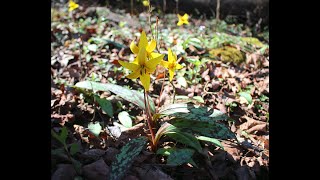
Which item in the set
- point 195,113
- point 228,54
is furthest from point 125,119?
point 228,54

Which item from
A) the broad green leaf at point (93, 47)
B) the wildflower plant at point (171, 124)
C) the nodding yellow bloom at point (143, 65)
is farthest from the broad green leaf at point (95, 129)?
the broad green leaf at point (93, 47)

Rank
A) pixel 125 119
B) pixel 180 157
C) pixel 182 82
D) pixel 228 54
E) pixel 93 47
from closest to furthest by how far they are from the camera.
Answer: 1. pixel 180 157
2. pixel 125 119
3. pixel 182 82
4. pixel 93 47
5. pixel 228 54

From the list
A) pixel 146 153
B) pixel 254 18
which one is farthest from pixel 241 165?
pixel 254 18

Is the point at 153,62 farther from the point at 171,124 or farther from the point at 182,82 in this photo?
the point at 182,82

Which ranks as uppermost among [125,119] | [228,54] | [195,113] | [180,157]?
[228,54]

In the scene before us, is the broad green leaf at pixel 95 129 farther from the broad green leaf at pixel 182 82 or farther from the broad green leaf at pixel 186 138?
the broad green leaf at pixel 182 82

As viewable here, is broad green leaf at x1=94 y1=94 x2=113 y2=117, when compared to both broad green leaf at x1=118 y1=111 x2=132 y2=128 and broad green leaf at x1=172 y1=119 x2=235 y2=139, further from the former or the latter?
broad green leaf at x1=172 y1=119 x2=235 y2=139
